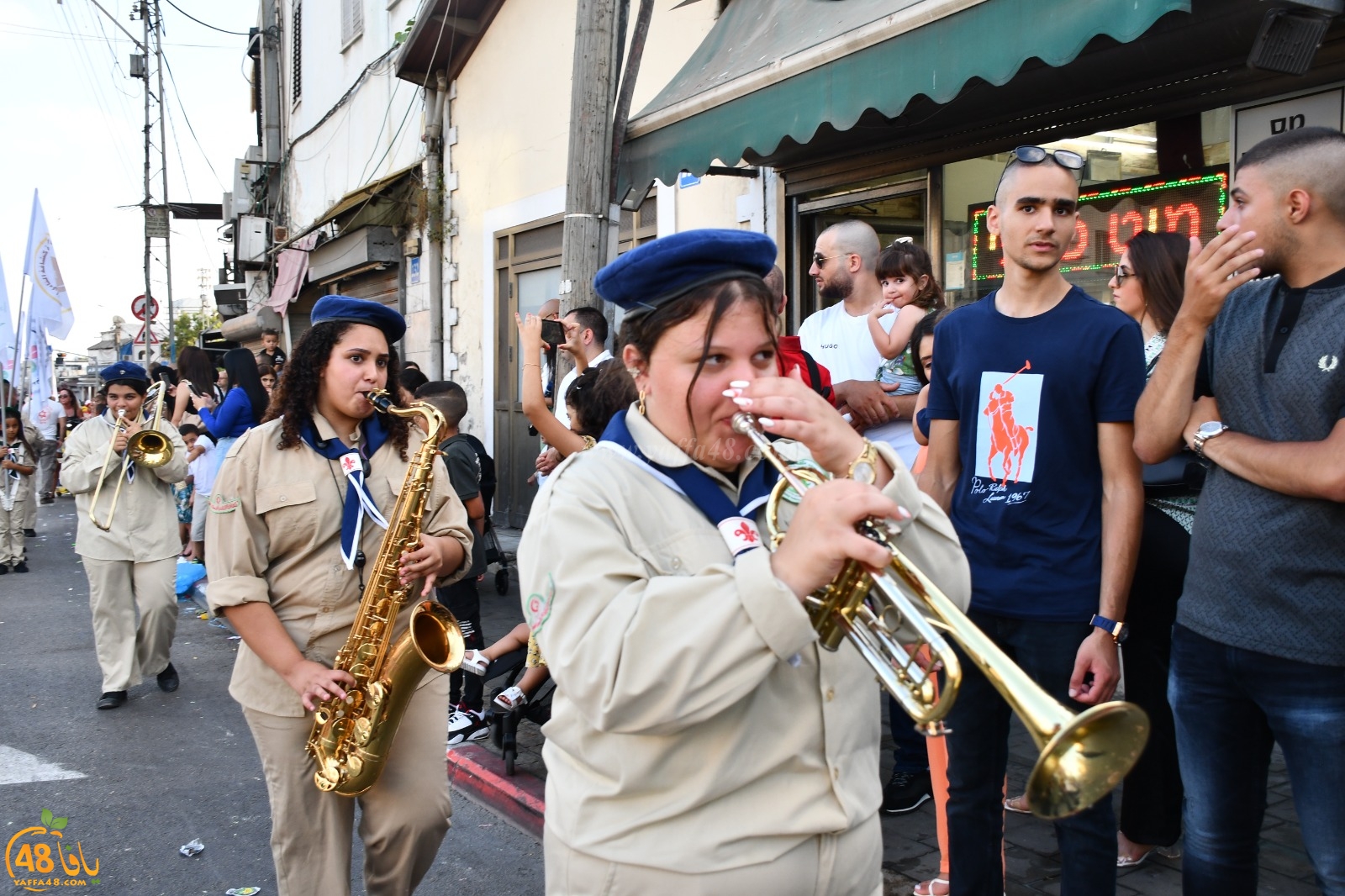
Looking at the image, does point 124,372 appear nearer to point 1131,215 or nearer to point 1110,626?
point 1131,215

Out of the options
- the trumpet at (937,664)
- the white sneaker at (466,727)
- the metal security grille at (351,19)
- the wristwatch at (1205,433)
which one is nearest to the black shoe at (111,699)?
the white sneaker at (466,727)

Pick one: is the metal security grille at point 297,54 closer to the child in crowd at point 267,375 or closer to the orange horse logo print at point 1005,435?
the child in crowd at point 267,375

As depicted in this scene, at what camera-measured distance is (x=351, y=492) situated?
3.14m

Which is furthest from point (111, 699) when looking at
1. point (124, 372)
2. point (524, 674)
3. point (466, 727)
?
point (524, 674)

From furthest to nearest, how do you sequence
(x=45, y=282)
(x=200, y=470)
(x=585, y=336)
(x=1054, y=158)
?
1. (x=45, y=282)
2. (x=200, y=470)
3. (x=585, y=336)
4. (x=1054, y=158)

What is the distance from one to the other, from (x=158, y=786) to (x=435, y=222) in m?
9.18

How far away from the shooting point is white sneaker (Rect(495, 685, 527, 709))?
4.83 metres

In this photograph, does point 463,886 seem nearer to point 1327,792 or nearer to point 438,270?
point 1327,792

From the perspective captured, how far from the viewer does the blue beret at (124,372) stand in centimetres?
671

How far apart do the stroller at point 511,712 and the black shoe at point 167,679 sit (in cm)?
256

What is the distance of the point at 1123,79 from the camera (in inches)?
209

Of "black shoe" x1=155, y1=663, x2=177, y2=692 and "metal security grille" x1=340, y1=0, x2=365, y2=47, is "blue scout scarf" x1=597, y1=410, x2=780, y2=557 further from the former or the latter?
"metal security grille" x1=340, y1=0, x2=365, y2=47

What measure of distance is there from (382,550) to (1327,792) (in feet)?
8.21

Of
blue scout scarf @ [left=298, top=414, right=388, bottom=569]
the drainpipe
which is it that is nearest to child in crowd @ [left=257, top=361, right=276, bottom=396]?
the drainpipe
